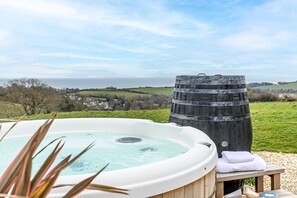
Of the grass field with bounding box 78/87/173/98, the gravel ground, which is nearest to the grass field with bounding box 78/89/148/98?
the grass field with bounding box 78/87/173/98

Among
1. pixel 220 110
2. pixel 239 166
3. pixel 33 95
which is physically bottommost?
pixel 239 166

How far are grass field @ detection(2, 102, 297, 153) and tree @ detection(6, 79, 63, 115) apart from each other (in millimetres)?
381

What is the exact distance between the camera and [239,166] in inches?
112

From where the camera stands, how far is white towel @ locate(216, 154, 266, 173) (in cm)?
282

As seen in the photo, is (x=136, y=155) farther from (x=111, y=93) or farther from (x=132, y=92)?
(x=132, y=92)

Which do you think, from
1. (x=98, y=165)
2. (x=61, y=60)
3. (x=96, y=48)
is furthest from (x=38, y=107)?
(x=98, y=165)

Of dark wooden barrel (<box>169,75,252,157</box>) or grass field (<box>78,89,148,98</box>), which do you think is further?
grass field (<box>78,89,148,98</box>)

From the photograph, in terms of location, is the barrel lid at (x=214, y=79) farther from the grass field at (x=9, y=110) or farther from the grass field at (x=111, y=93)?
the grass field at (x=9, y=110)

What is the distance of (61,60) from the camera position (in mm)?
6047

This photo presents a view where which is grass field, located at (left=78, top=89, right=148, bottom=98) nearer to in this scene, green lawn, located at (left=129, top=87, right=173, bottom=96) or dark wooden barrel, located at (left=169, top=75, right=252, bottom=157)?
green lawn, located at (left=129, top=87, right=173, bottom=96)

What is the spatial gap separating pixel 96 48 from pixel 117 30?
549 mm

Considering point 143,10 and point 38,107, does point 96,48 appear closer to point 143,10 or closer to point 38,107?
point 143,10

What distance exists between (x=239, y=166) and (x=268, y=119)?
5819 mm

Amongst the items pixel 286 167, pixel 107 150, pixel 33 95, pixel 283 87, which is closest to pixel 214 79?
pixel 107 150
